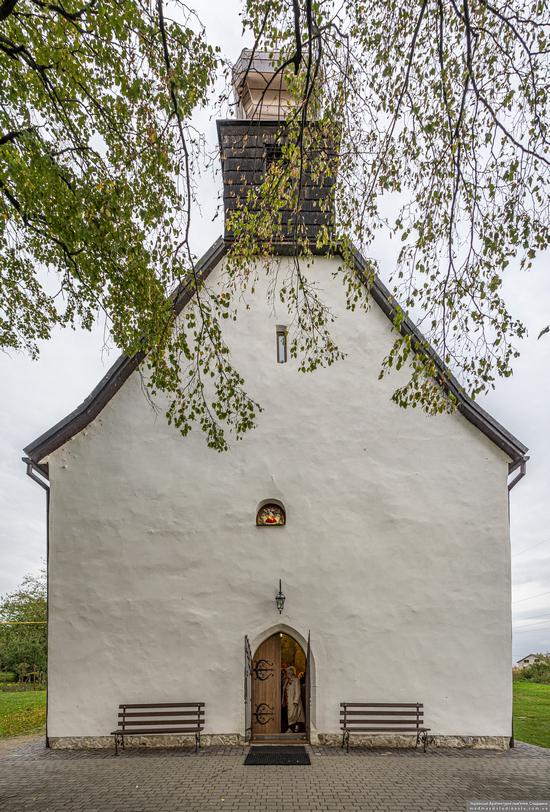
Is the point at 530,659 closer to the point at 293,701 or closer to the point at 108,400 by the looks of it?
the point at 293,701

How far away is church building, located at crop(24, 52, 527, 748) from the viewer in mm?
9312

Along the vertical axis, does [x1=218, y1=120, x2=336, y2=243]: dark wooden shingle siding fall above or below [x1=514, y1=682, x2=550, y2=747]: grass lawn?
above

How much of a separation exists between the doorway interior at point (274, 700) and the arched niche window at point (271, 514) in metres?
1.87

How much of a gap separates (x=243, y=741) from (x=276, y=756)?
87 cm

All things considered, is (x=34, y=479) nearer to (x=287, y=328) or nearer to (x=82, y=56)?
(x=287, y=328)

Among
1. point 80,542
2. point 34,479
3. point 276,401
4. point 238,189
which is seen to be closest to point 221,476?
point 276,401

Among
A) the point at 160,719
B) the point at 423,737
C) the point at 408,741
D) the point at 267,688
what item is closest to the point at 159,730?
the point at 160,719

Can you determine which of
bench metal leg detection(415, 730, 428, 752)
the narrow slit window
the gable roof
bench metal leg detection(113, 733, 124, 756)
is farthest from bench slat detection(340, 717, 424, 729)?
the narrow slit window

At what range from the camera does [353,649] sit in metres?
9.48

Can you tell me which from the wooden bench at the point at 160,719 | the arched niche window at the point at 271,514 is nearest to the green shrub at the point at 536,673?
the arched niche window at the point at 271,514

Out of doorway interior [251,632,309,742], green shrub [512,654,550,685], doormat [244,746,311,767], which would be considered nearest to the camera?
doormat [244,746,311,767]

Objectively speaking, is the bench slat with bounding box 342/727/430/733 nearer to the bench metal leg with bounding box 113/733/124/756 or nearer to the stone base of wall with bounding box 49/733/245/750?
the stone base of wall with bounding box 49/733/245/750

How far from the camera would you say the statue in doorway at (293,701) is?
32.0 ft

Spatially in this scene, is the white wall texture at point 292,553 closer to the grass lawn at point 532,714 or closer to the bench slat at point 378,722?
the bench slat at point 378,722
